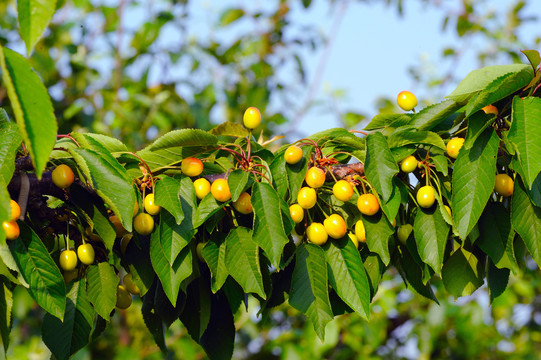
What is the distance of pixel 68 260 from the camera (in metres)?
1.08

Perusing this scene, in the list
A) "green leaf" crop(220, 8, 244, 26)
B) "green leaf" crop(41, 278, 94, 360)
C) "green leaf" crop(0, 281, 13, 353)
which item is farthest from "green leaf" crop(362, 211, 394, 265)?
"green leaf" crop(220, 8, 244, 26)

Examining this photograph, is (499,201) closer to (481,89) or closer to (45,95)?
(481,89)

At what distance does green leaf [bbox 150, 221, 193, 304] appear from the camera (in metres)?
0.98

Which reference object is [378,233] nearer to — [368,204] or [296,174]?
[368,204]

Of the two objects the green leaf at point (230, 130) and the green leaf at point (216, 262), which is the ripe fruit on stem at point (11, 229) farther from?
the green leaf at point (230, 130)

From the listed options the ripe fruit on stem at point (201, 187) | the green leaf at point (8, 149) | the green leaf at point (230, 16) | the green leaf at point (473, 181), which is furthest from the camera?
the green leaf at point (230, 16)

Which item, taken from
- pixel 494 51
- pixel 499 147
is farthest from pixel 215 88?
pixel 499 147

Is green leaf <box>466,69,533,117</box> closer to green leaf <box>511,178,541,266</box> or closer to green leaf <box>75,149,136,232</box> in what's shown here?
green leaf <box>511,178,541,266</box>

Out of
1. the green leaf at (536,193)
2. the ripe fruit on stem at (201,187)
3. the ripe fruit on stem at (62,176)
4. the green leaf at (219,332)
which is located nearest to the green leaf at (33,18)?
the ripe fruit on stem at (62,176)

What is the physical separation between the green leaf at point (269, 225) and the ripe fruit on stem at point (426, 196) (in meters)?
0.27

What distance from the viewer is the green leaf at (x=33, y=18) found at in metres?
0.64

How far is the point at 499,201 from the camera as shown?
1122 millimetres

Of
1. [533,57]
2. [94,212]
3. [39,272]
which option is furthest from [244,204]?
[533,57]

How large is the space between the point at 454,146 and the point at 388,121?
0.18 metres
